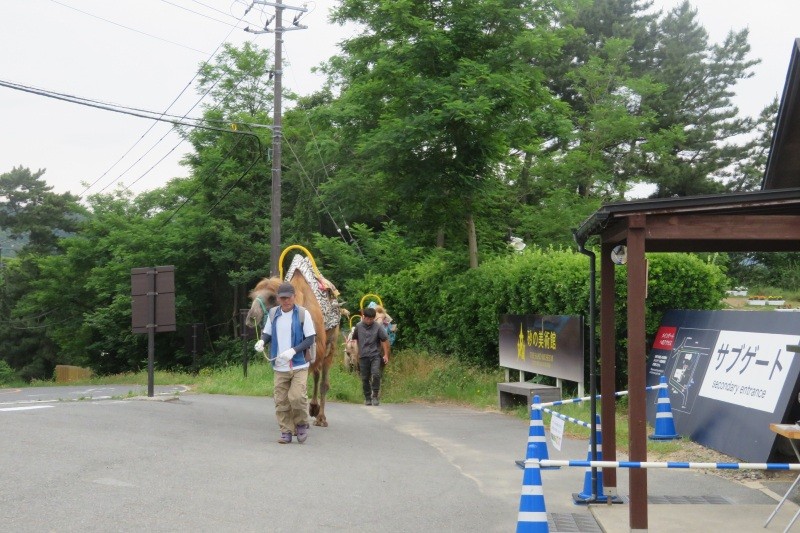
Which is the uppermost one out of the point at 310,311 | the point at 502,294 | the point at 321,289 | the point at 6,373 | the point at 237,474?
the point at 502,294

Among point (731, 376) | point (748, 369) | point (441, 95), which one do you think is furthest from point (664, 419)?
point (441, 95)

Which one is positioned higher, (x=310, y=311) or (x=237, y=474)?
(x=310, y=311)

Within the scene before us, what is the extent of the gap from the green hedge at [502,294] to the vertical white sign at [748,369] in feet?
10.6

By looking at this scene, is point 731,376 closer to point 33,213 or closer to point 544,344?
point 544,344

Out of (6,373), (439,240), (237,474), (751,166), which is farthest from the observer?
(6,373)

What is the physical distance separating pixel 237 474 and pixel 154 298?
9.06 metres

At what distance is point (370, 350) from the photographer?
1950 centimetres

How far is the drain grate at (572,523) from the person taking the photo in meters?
7.56

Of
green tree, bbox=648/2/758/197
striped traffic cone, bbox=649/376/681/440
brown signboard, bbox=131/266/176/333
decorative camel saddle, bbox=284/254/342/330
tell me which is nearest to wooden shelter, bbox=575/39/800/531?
striped traffic cone, bbox=649/376/681/440

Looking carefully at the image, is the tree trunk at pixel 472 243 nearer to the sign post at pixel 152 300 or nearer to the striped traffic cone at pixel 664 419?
the sign post at pixel 152 300

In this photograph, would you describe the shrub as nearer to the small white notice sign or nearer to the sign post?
the sign post

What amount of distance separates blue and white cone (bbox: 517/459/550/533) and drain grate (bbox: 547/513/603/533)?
0.83 metres

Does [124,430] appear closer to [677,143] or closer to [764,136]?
[677,143]

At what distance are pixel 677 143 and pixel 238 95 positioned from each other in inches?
862
